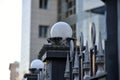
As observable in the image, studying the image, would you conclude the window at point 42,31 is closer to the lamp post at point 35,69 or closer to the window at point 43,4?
the window at point 43,4

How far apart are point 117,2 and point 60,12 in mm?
34623

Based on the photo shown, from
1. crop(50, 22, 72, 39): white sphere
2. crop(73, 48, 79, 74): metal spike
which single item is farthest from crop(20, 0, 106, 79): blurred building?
crop(73, 48, 79, 74): metal spike

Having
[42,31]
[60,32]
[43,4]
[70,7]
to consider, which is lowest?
[60,32]

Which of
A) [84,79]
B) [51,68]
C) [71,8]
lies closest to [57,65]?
[51,68]

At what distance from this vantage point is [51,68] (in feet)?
19.0

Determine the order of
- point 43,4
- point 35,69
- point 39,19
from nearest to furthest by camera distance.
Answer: point 35,69 → point 39,19 → point 43,4

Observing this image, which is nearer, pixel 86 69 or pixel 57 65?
pixel 86 69

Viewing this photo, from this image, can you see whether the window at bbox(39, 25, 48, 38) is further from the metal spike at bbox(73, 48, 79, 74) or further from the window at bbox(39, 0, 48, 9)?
the metal spike at bbox(73, 48, 79, 74)

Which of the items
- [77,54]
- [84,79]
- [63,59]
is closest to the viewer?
[84,79]

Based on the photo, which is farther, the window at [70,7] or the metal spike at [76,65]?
the window at [70,7]

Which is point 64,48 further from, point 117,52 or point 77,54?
point 117,52

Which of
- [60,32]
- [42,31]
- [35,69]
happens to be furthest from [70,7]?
[60,32]

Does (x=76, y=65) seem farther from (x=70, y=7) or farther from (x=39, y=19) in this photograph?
(x=39, y=19)

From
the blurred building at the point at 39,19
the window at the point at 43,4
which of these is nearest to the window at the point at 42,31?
the blurred building at the point at 39,19
